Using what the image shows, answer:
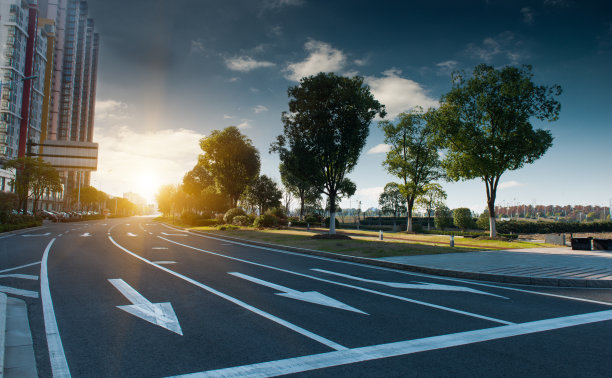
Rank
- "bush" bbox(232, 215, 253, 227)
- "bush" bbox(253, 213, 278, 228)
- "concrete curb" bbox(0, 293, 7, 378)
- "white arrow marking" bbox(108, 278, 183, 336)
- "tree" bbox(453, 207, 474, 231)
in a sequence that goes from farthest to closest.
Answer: "tree" bbox(453, 207, 474, 231), "bush" bbox(232, 215, 253, 227), "bush" bbox(253, 213, 278, 228), "white arrow marking" bbox(108, 278, 183, 336), "concrete curb" bbox(0, 293, 7, 378)

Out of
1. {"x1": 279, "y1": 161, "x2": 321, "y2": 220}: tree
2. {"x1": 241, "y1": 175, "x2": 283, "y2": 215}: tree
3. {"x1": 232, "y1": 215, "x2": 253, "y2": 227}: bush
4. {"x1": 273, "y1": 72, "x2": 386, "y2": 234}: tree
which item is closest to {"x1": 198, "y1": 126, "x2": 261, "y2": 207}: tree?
{"x1": 279, "y1": 161, "x2": 321, "y2": 220}: tree

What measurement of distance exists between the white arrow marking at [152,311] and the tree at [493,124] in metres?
23.4

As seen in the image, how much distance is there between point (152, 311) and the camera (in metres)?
5.43

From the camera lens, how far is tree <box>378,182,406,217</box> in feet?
249

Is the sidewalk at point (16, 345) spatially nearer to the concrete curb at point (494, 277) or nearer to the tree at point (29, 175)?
the concrete curb at point (494, 277)

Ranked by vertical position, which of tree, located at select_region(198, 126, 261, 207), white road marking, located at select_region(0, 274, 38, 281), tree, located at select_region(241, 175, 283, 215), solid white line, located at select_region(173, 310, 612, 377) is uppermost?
tree, located at select_region(198, 126, 261, 207)


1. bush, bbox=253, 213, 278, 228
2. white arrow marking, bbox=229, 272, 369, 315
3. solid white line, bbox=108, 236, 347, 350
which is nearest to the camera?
solid white line, bbox=108, 236, 347, 350

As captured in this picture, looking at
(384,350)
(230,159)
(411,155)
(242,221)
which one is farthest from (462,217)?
(384,350)

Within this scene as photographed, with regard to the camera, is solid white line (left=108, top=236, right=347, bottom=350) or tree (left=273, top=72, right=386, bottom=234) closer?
solid white line (left=108, top=236, right=347, bottom=350)

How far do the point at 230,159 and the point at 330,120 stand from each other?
29.3 m

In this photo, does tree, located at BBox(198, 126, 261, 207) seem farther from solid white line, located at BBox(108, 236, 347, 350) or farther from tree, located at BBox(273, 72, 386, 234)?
solid white line, located at BBox(108, 236, 347, 350)

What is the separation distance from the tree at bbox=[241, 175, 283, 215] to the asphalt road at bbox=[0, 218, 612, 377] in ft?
172

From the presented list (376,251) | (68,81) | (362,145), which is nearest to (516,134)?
(362,145)

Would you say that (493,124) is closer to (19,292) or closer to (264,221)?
(264,221)
